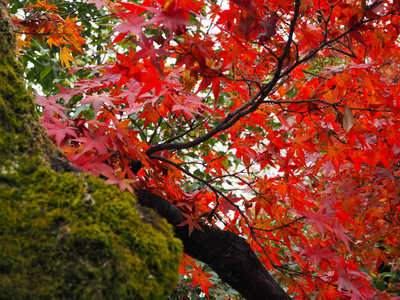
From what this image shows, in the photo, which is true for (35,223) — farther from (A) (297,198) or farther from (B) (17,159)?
(A) (297,198)

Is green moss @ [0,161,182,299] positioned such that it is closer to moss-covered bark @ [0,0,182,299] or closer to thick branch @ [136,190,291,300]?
moss-covered bark @ [0,0,182,299]

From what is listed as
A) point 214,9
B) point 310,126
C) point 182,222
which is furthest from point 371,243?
point 214,9

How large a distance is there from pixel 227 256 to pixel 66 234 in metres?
0.82

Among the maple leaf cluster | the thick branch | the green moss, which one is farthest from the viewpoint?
the thick branch

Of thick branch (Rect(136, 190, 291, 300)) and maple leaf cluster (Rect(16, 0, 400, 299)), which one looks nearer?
maple leaf cluster (Rect(16, 0, 400, 299))

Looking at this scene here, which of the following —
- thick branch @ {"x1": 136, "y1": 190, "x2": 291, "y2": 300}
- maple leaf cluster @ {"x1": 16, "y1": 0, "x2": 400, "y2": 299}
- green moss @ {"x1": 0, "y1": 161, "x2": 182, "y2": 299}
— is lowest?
green moss @ {"x1": 0, "y1": 161, "x2": 182, "y2": 299}

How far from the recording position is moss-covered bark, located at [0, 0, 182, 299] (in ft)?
1.95

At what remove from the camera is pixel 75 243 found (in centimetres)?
62

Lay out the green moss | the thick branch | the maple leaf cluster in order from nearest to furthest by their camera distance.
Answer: the green moss < the maple leaf cluster < the thick branch

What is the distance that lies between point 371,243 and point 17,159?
7.07 feet

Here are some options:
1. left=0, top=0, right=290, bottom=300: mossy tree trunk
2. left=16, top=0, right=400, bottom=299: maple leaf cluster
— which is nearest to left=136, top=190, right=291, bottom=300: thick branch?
left=16, top=0, right=400, bottom=299: maple leaf cluster

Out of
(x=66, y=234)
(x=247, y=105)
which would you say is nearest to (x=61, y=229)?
(x=66, y=234)

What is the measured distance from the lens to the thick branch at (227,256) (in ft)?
4.22

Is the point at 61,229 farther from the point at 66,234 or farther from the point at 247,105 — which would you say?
the point at 247,105
